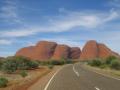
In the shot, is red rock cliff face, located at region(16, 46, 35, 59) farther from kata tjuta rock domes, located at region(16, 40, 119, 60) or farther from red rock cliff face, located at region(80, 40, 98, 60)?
red rock cliff face, located at region(80, 40, 98, 60)

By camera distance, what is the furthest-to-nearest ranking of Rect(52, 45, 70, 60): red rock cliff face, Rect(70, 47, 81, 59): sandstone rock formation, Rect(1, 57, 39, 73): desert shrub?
1. Rect(70, 47, 81, 59): sandstone rock formation
2. Rect(52, 45, 70, 60): red rock cliff face
3. Rect(1, 57, 39, 73): desert shrub

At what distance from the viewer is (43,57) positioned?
577 feet

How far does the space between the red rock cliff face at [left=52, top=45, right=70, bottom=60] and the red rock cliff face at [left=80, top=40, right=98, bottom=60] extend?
986 cm

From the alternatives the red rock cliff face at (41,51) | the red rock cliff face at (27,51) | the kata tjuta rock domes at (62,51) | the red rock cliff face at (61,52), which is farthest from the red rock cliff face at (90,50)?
the red rock cliff face at (27,51)

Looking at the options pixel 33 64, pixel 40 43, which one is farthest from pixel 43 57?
pixel 33 64

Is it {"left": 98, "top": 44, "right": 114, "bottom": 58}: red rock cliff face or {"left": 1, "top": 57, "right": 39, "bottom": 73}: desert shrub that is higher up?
{"left": 1, "top": 57, "right": 39, "bottom": 73}: desert shrub

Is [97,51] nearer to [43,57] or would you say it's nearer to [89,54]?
[89,54]

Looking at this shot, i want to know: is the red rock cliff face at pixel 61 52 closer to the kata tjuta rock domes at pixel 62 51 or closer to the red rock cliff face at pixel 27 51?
the kata tjuta rock domes at pixel 62 51

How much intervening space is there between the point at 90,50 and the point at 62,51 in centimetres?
1664

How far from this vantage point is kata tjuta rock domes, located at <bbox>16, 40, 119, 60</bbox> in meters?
174

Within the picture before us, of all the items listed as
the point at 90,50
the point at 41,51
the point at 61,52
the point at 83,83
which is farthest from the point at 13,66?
the point at 61,52

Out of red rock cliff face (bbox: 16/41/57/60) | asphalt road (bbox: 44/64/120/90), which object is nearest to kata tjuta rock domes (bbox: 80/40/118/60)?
red rock cliff face (bbox: 16/41/57/60)

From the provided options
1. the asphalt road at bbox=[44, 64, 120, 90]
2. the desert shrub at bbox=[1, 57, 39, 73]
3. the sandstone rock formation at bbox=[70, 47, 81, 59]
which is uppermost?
the asphalt road at bbox=[44, 64, 120, 90]

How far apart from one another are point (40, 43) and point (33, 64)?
114 meters
